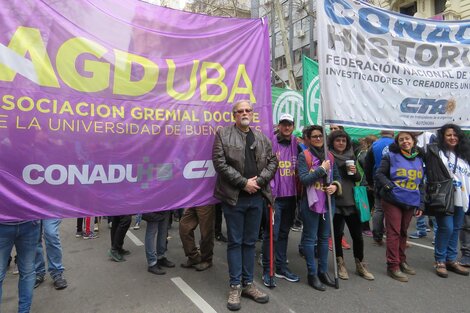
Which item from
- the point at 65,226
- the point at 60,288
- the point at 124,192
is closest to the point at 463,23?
the point at 124,192

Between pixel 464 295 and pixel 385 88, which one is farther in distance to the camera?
pixel 385 88

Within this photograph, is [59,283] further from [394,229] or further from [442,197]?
[442,197]

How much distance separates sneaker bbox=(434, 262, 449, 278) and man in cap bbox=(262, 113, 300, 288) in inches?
69.5

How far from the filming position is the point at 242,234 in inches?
139

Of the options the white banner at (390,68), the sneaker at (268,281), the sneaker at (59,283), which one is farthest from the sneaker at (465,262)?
the sneaker at (59,283)

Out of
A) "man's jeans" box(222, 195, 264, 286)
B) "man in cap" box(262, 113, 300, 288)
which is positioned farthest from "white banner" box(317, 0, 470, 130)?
"man's jeans" box(222, 195, 264, 286)

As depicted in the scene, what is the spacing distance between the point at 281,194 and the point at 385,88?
179 cm

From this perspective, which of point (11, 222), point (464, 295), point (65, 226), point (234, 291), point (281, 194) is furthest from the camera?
point (65, 226)

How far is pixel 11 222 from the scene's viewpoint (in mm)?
2773

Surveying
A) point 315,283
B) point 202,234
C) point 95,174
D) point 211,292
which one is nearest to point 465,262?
point 315,283

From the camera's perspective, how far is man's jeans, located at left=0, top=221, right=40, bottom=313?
2787mm

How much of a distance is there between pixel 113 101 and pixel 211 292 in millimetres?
2245

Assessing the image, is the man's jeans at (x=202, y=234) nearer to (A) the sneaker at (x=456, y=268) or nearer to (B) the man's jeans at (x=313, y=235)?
(B) the man's jeans at (x=313, y=235)

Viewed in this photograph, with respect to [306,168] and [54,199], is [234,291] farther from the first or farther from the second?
[54,199]
